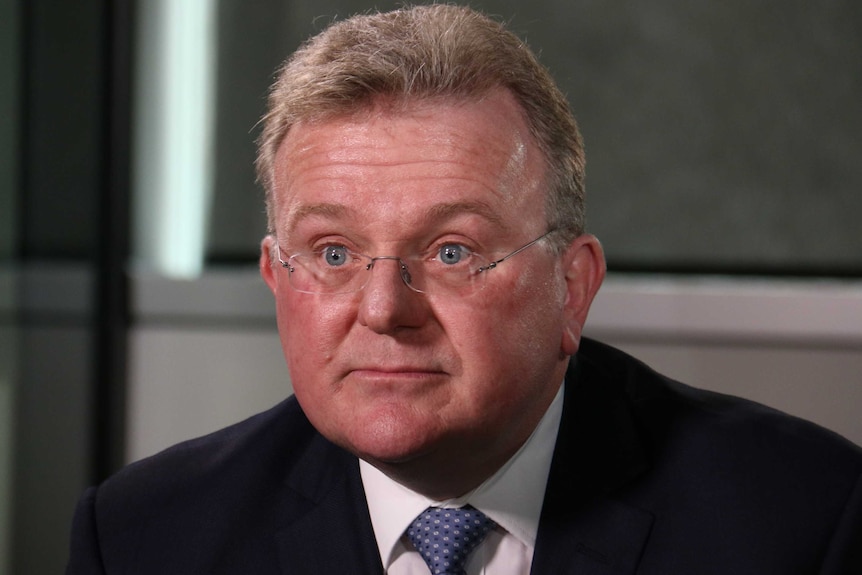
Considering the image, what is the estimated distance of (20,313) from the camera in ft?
7.21

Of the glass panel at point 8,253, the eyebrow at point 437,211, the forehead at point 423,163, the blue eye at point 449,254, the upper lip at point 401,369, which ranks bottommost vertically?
the glass panel at point 8,253

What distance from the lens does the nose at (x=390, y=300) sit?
1165 millimetres

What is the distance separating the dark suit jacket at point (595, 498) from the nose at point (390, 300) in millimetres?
328

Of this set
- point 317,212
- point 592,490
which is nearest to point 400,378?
point 317,212

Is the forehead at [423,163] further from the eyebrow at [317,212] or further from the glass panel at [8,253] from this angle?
the glass panel at [8,253]

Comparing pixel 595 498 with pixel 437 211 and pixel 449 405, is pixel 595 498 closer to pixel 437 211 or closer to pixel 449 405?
pixel 449 405

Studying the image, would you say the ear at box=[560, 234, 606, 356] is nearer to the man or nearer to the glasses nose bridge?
the man

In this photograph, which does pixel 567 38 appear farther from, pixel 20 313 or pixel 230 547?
pixel 230 547

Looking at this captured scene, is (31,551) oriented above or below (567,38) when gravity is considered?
below

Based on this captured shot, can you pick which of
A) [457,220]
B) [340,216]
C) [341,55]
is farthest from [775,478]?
[341,55]

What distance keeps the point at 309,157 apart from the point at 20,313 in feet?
3.90

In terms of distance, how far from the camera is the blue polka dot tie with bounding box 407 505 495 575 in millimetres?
1300

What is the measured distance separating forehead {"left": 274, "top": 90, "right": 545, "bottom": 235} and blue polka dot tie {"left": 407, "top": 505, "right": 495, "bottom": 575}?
397mm

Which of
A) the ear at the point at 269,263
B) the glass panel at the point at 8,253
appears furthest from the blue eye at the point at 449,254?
the glass panel at the point at 8,253
